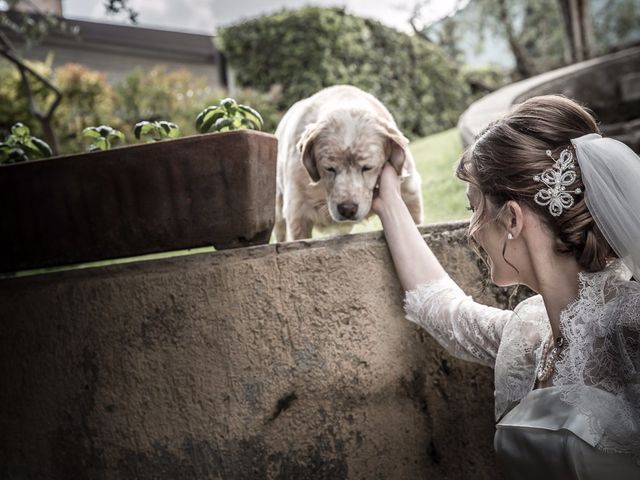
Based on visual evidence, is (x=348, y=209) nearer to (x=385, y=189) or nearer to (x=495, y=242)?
(x=385, y=189)

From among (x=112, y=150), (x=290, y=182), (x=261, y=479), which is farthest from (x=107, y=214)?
(x=290, y=182)

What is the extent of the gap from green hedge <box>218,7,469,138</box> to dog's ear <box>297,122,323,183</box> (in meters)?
7.84

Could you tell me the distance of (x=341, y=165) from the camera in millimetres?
3115

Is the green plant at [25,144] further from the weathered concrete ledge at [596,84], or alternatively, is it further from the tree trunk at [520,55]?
the tree trunk at [520,55]

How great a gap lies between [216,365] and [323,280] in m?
0.49

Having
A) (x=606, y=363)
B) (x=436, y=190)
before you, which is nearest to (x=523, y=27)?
(x=436, y=190)

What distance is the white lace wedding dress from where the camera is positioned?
180 cm

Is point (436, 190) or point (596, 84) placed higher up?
point (596, 84)

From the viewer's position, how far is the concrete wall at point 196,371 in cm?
228

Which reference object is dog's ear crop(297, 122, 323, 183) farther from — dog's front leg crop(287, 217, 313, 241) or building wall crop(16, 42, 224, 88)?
building wall crop(16, 42, 224, 88)

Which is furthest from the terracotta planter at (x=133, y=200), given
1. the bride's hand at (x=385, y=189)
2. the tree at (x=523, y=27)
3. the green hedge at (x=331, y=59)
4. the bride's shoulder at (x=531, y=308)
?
the tree at (x=523, y=27)

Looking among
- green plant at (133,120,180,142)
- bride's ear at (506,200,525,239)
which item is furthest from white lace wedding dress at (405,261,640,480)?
green plant at (133,120,180,142)

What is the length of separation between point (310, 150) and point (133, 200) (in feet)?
3.87

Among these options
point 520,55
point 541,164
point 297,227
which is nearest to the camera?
point 541,164
